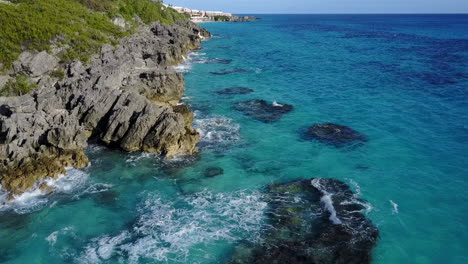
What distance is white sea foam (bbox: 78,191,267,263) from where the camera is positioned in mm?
21016

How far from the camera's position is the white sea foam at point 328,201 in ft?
76.7

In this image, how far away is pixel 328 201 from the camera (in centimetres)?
2534

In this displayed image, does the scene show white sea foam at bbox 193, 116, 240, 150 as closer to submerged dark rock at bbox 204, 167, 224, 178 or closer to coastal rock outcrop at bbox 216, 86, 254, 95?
submerged dark rock at bbox 204, 167, 224, 178

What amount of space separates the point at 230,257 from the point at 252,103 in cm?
2909

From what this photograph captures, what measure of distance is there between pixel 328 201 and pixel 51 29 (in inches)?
1847

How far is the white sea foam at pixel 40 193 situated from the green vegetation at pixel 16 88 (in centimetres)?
1604

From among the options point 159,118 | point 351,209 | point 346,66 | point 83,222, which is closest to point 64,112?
point 159,118

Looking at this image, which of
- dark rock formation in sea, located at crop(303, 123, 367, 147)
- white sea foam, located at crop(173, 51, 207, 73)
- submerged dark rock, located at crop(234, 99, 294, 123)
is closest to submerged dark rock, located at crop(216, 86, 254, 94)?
submerged dark rock, located at crop(234, 99, 294, 123)

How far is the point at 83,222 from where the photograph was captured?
2378 cm

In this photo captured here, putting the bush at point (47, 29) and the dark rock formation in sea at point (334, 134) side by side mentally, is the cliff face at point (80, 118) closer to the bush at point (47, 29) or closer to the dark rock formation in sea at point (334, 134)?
the bush at point (47, 29)

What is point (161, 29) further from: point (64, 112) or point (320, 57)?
point (64, 112)

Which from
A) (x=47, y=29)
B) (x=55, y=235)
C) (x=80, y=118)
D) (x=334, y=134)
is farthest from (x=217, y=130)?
(x=47, y=29)

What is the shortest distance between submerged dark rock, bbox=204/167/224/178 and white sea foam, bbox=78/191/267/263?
8.14ft

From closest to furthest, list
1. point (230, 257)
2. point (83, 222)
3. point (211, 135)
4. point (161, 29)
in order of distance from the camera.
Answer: point (230, 257) < point (83, 222) < point (211, 135) < point (161, 29)
